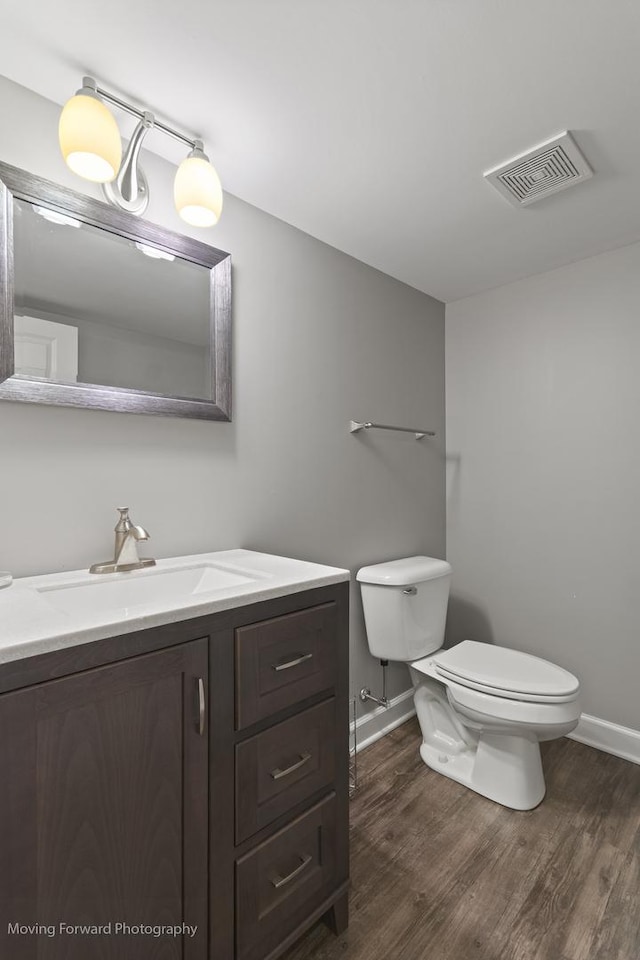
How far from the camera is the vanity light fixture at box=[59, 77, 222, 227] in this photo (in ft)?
3.54

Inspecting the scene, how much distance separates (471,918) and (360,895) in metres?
0.30

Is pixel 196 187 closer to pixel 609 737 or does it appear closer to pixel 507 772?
pixel 507 772

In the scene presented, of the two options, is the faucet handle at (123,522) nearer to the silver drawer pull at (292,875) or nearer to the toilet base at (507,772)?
the silver drawer pull at (292,875)

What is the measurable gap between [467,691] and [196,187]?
1862 millimetres

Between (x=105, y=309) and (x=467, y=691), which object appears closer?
(x=105, y=309)

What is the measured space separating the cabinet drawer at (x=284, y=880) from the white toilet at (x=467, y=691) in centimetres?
75

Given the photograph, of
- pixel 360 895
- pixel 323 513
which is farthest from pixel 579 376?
pixel 360 895

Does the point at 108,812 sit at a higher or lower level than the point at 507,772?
higher

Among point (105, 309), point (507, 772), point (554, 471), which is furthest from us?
point (554, 471)

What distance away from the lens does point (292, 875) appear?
111 cm

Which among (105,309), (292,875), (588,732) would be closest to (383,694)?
(588,732)

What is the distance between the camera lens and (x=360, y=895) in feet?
4.42

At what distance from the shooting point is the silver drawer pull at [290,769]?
1075 millimetres

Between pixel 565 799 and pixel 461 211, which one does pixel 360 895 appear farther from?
pixel 461 211
